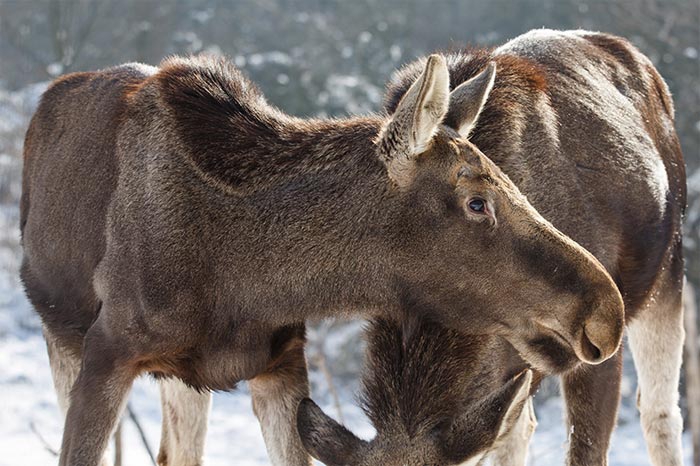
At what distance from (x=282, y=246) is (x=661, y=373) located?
2.96 meters

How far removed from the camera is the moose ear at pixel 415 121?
408 centimetres

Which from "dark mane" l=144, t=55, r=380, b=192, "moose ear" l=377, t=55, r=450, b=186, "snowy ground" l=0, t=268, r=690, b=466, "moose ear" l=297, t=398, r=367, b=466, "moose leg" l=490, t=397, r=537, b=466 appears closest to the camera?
"moose ear" l=377, t=55, r=450, b=186

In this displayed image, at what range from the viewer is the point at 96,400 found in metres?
4.53

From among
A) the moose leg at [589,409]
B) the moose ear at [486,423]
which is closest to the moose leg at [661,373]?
the moose leg at [589,409]

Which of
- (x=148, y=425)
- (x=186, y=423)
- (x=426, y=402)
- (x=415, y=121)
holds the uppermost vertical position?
(x=415, y=121)

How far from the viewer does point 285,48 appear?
686 inches

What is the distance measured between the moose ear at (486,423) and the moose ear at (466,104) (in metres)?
1.09

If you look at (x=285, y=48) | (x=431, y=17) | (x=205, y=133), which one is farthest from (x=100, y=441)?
(x=431, y=17)

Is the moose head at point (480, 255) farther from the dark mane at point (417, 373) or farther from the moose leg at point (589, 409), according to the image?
the moose leg at point (589, 409)

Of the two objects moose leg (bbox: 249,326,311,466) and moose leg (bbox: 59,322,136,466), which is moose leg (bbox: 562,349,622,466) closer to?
moose leg (bbox: 249,326,311,466)

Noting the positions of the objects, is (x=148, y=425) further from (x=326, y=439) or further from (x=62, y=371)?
(x=326, y=439)

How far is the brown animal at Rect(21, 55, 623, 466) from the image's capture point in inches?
168

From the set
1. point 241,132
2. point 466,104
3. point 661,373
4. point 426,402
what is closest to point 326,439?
point 426,402

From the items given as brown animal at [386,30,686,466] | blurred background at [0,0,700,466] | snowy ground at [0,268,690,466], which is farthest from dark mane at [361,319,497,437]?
blurred background at [0,0,700,466]
